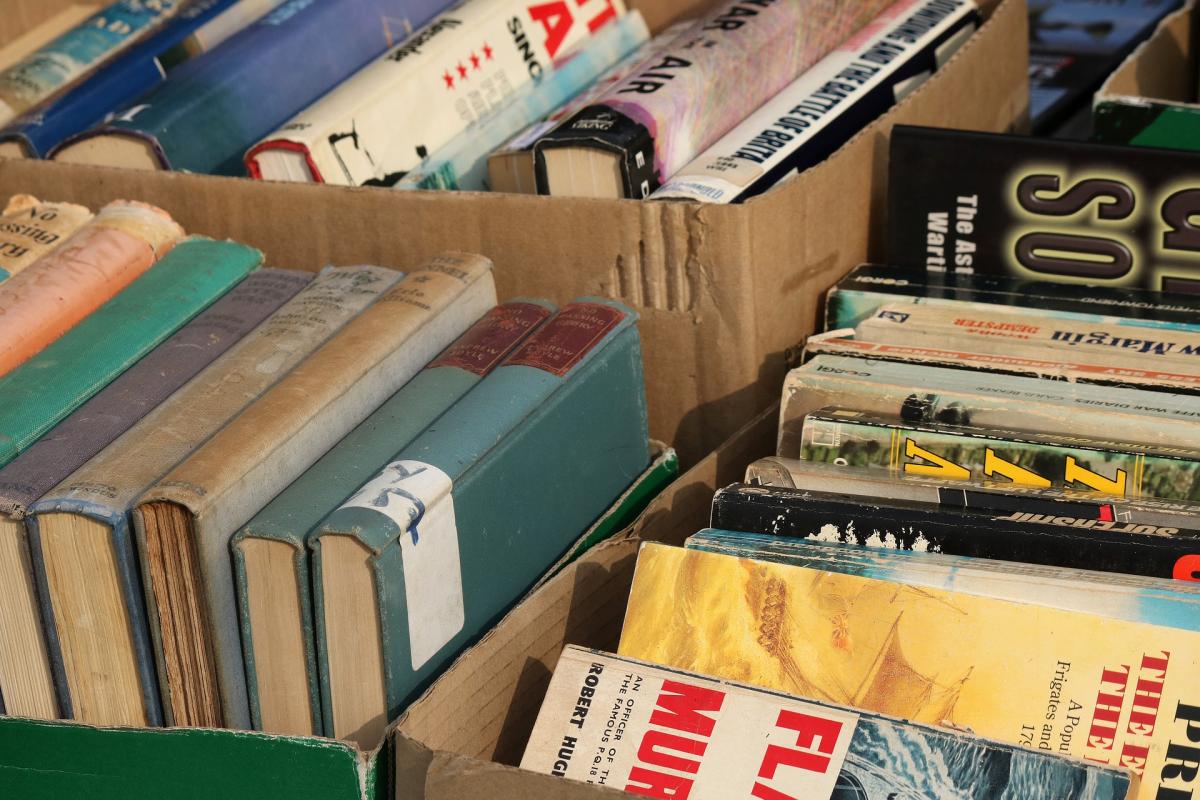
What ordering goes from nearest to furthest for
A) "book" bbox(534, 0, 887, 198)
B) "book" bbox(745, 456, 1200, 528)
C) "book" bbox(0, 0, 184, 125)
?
"book" bbox(745, 456, 1200, 528) < "book" bbox(534, 0, 887, 198) < "book" bbox(0, 0, 184, 125)

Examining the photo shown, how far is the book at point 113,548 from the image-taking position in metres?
0.83

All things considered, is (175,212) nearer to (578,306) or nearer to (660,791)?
(578,306)

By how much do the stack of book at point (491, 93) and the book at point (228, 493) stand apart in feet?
0.90

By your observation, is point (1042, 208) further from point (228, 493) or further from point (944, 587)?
point (228, 493)

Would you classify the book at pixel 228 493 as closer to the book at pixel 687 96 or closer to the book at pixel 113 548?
the book at pixel 113 548

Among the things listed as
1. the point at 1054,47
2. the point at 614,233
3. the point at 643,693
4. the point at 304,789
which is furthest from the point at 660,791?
the point at 1054,47

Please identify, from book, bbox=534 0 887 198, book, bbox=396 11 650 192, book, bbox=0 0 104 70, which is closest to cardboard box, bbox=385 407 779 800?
book, bbox=534 0 887 198

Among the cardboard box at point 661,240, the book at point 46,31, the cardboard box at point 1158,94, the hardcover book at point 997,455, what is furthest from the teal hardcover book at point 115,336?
the cardboard box at point 1158,94

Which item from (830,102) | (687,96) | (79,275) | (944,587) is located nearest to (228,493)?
(79,275)

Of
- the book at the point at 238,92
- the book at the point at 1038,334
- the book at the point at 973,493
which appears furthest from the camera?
the book at the point at 238,92

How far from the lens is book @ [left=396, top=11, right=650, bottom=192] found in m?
1.26

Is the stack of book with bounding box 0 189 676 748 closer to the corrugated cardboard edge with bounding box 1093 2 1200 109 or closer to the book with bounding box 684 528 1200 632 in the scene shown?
the book with bounding box 684 528 1200 632

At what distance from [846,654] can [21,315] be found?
0.60 meters

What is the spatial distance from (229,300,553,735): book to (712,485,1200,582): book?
0.21 m
